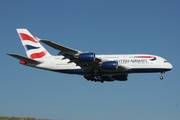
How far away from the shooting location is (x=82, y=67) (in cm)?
5384

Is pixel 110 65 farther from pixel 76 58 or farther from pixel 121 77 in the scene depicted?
pixel 121 77

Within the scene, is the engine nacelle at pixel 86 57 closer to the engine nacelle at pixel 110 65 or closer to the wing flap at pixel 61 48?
the wing flap at pixel 61 48

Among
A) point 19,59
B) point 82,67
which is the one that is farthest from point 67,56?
point 19,59

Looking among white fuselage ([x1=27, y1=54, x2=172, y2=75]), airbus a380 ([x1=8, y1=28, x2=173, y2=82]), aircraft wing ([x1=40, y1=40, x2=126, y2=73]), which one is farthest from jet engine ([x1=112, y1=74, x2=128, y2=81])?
aircraft wing ([x1=40, y1=40, x2=126, y2=73])

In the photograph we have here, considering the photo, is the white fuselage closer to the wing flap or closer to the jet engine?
the wing flap

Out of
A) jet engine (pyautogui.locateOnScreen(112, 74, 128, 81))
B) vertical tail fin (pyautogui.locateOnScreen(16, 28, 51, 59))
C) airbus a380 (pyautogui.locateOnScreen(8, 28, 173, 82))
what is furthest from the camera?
vertical tail fin (pyautogui.locateOnScreen(16, 28, 51, 59))

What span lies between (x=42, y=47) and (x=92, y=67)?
39.9 ft

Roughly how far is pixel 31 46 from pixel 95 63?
598 inches

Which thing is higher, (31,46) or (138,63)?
(31,46)

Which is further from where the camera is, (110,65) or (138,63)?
(138,63)

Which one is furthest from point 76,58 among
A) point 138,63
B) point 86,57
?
point 138,63

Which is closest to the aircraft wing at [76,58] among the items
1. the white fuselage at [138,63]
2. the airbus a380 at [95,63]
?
the airbus a380 at [95,63]

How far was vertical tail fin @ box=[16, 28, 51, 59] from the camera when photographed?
197ft

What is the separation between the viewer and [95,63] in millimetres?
51812
